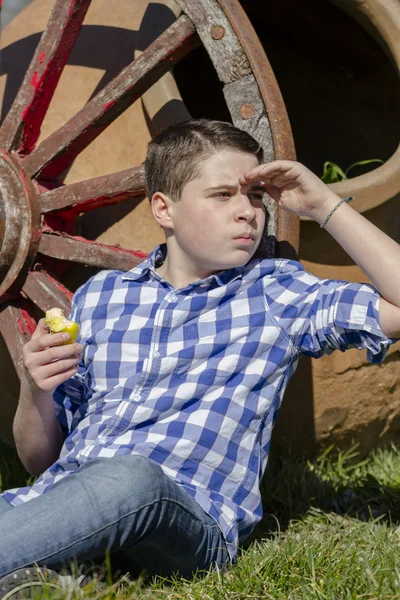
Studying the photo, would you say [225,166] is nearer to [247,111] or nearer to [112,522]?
[247,111]

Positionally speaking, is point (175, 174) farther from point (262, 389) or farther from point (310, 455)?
point (310, 455)

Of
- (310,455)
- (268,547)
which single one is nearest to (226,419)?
(268,547)

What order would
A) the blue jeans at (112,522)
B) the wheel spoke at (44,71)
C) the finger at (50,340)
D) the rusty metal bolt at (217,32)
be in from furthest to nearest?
the wheel spoke at (44,71) → the rusty metal bolt at (217,32) → the finger at (50,340) → the blue jeans at (112,522)

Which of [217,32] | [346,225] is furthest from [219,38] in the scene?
[346,225]

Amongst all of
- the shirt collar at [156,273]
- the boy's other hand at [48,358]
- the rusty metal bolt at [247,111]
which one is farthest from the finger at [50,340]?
the rusty metal bolt at [247,111]

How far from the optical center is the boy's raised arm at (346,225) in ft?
6.23

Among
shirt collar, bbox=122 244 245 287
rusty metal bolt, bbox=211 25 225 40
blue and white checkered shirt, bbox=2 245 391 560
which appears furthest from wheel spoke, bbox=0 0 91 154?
blue and white checkered shirt, bbox=2 245 391 560

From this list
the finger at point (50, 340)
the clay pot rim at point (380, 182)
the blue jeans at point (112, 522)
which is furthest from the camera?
the clay pot rim at point (380, 182)

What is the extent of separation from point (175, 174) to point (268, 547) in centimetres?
99

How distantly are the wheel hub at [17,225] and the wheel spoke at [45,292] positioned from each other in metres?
0.04

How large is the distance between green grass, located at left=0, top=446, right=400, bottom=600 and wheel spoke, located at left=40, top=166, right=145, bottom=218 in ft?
3.10

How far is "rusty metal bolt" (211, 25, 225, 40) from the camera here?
2.41 meters

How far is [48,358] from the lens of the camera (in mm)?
1896

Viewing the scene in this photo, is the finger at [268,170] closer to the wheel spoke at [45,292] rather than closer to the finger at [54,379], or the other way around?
the finger at [54,379]
